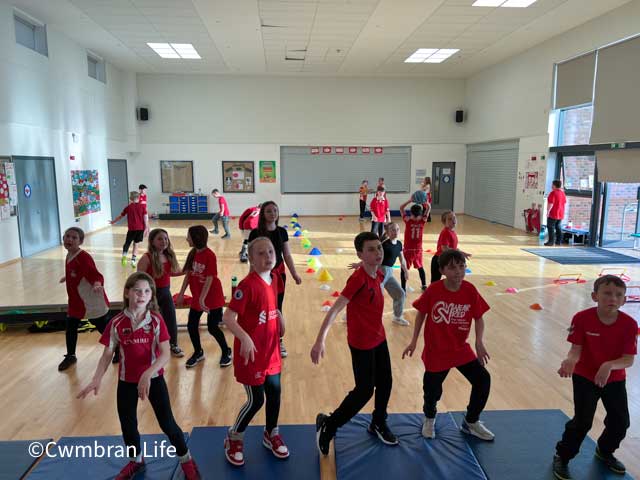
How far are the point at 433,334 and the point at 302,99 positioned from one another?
647 inches

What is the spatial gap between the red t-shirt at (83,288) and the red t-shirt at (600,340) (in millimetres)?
4007

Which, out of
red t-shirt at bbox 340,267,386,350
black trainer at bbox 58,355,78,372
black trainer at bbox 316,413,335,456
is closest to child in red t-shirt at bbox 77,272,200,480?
black trainer at bbox 316,413,335,456

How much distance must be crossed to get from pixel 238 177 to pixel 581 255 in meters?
12.6

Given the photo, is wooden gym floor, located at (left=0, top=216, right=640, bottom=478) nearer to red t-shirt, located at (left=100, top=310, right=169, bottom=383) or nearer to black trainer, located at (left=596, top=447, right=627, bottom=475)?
black trainer, located at (left=596, top=447, right=627, bottom=475)

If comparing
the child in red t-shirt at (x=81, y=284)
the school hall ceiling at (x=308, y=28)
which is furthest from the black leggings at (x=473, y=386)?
the school hall ceiling at (x=308, y=28)

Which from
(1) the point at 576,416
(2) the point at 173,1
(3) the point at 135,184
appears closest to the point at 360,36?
(2) the point at 173,1

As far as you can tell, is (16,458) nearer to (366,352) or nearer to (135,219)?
(366,352)

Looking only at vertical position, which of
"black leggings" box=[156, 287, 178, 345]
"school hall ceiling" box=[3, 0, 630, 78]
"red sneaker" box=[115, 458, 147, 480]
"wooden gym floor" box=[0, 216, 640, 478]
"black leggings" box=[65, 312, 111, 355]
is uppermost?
"school hall ceiling" box=[3, 0, 630, 78]

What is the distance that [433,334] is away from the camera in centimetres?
323

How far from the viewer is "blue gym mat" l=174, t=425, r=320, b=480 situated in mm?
3031

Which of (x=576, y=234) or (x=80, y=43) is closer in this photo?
(x=576, y=234)

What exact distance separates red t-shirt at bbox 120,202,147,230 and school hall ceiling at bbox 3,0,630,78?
4.48 metres

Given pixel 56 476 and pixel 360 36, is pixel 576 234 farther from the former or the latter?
pixel 56 476

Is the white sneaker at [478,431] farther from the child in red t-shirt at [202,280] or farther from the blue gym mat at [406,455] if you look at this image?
the child in red t-shirt at [202,280]
